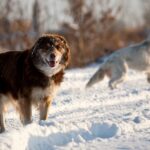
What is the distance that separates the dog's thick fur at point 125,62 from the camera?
16.2 meters

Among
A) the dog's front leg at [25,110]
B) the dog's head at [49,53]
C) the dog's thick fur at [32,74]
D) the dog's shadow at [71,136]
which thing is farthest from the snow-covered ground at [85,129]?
the dog's head at [49,53]

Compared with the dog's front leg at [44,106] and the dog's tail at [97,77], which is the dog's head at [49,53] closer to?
the dog's front leg at [44,106]

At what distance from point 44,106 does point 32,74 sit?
72 cm

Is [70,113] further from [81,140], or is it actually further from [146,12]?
[146,12]

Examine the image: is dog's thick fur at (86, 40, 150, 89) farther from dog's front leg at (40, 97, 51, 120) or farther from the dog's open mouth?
the dog's open mouth

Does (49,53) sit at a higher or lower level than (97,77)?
higher

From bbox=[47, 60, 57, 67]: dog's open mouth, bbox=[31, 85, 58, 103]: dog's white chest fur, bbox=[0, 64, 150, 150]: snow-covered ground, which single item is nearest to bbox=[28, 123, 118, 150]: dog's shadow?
bbox=[0, 64, 150, 150]: snow-covered ground

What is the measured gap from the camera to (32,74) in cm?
804

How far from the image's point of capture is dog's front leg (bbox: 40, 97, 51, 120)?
8.34 m

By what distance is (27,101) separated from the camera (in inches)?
318

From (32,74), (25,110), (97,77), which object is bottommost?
(25,110)

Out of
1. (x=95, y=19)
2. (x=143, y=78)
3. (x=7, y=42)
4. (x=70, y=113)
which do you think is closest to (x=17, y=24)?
(x=7, y=42)

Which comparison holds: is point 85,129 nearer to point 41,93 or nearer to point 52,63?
point 41,93

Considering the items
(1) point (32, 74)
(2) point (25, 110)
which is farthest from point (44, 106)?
(1) point (32, 74)
